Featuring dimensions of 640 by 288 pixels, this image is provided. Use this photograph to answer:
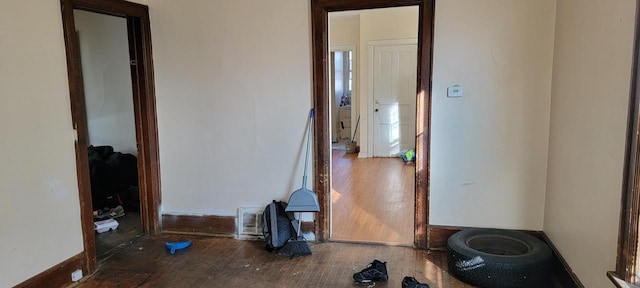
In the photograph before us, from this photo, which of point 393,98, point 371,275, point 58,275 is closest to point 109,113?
point 58,275

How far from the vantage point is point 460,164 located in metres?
3.35

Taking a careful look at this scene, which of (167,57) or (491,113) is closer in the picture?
(491,113)

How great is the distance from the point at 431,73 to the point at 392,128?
4.32m

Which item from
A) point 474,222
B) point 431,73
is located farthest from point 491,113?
point 474,222

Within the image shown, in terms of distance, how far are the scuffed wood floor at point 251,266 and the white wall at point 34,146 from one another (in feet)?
1.46

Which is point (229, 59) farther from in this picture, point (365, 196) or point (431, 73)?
point (365, 196)

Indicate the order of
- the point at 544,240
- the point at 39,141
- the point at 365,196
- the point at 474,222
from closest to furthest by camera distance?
the point at 39,141
the point at 544,240
the point at 474,222
the point at 365,196

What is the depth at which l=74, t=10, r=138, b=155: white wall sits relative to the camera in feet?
15.5

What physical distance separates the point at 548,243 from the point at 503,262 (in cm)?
60

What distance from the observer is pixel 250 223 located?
3816 mm

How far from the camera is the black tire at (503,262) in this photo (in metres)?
2.73

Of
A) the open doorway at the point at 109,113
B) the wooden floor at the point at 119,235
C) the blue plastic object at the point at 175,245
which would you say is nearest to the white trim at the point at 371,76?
the open doorway at the point at 109,113

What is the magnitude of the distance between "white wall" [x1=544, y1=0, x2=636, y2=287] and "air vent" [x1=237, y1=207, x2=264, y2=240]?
232 cm

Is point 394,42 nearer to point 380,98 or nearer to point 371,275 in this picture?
point 380,98
